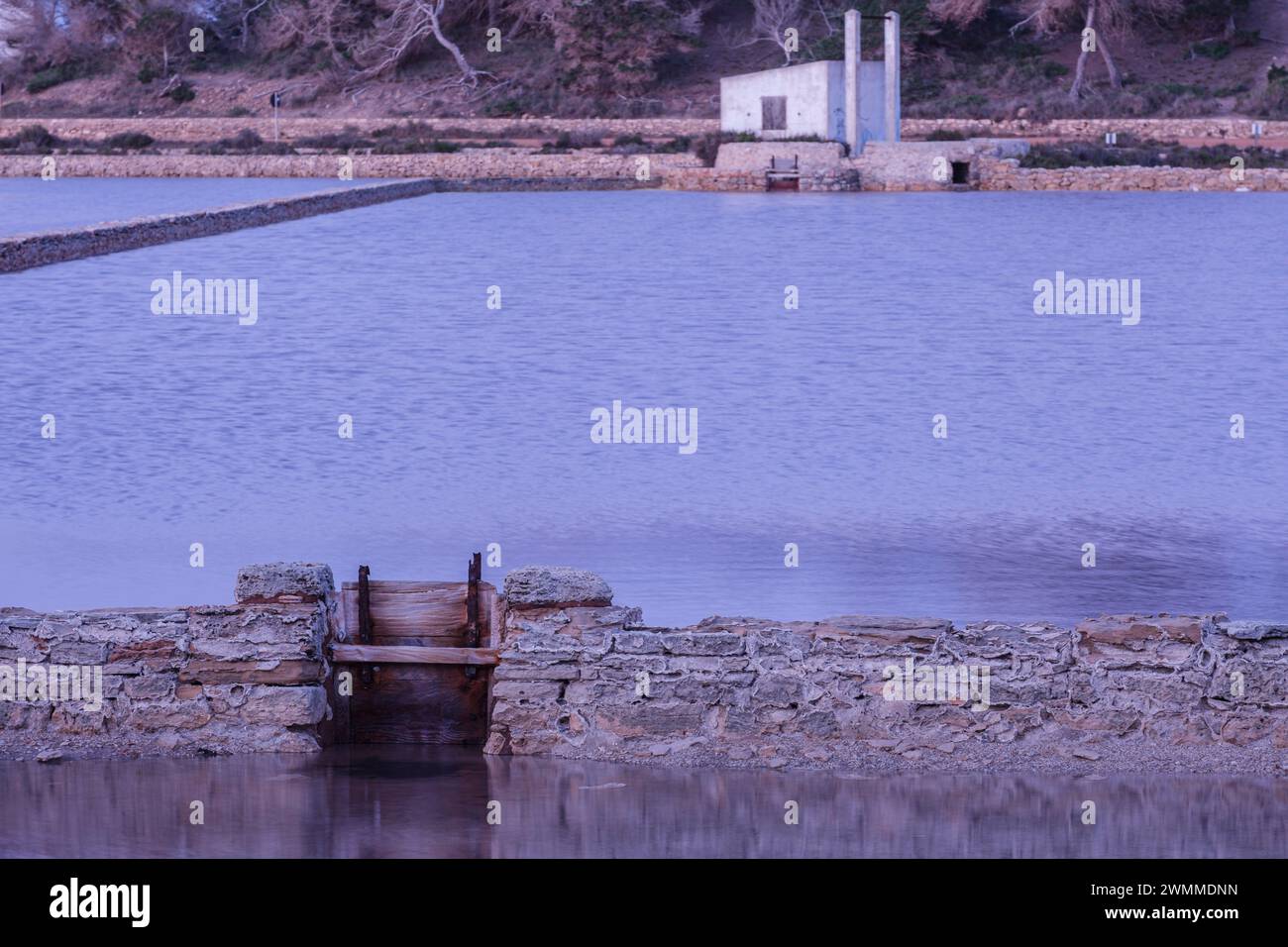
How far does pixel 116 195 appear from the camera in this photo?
84.9 feet

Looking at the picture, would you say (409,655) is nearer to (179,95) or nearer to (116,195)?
(116,195)

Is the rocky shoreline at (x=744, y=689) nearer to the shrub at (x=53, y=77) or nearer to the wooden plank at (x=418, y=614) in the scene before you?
the wooden plank at (x=418, y=614)

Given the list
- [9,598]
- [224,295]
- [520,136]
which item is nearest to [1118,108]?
[520,136]

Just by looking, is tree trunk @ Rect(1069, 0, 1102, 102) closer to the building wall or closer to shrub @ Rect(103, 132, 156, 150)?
the building wall

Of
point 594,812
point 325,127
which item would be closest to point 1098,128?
point 325,127

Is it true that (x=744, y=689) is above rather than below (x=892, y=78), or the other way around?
below

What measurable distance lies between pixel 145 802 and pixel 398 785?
51cm

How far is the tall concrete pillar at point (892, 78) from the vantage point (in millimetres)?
27641

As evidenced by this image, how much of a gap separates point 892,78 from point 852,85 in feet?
2.77

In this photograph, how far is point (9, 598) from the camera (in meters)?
6.27

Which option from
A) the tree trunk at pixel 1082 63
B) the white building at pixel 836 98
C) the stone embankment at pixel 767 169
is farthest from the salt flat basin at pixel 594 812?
the tree trunk at pixel 1082 63

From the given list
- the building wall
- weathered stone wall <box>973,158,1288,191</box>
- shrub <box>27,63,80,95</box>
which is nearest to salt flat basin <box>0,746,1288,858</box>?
weathered stone wall <box>973,158,1288,191</box>

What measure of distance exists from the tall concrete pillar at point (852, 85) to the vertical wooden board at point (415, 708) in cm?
2351

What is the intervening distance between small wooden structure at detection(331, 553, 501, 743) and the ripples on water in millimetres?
1632
